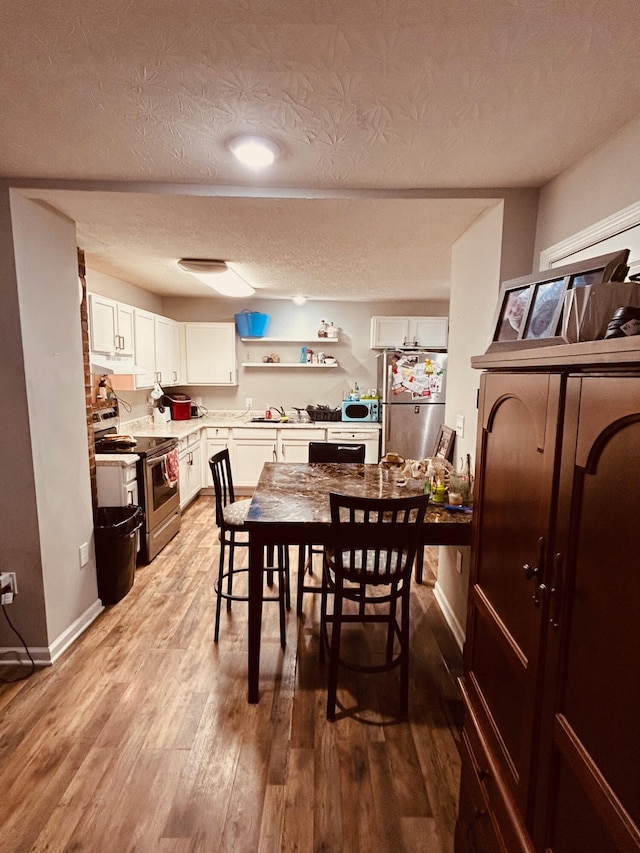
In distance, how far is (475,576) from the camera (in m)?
1.25

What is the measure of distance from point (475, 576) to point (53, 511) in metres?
2.14

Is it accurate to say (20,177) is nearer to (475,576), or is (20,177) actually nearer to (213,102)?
(213,102)

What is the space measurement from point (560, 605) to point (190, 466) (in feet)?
14.0

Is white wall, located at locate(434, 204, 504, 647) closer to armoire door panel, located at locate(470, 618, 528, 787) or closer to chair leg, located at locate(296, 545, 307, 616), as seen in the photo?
chair leg, located at locate(296, 545, 307, 616)

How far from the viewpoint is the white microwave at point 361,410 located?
16.6ft

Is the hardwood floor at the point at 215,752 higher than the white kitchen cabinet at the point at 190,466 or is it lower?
lower

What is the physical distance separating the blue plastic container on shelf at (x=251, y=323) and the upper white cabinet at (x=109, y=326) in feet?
5.54

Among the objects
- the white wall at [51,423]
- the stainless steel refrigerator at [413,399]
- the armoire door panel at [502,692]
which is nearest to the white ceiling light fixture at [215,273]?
the white wall at [51,423]

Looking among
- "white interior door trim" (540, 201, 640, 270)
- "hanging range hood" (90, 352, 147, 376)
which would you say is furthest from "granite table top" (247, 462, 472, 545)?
"hanging range hood" (90, 352, 147, 376)

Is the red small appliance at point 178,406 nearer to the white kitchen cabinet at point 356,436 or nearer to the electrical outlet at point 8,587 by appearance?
the white kitchen cabinet at point 356,436

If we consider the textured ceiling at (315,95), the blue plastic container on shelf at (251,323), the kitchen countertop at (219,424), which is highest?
the textured ceiling at (315,95)

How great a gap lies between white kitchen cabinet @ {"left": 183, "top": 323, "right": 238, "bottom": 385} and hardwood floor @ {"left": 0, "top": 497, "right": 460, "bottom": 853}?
3.26 meters

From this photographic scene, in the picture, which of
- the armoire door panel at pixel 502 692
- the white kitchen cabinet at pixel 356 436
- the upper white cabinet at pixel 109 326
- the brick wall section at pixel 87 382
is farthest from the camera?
the white kitchen cabinet at pixel 356 436

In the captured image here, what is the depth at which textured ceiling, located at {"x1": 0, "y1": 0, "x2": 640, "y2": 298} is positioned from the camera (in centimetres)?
102
